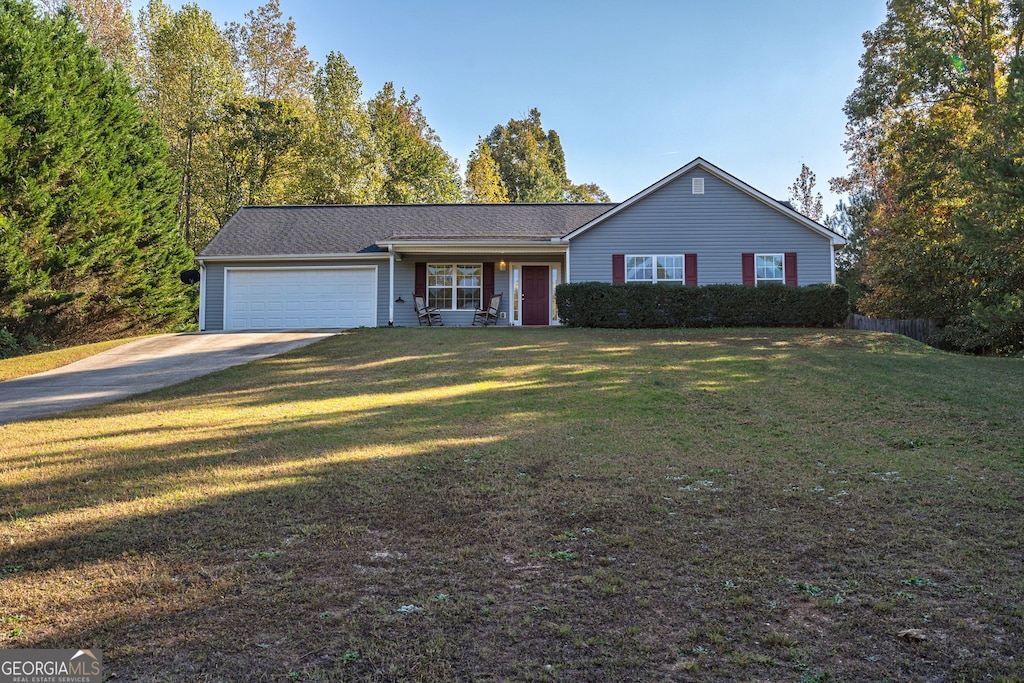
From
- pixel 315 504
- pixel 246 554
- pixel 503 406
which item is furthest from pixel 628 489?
pixel 503 406

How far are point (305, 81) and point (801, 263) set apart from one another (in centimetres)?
2509

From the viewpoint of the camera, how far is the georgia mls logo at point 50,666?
2518 millimetres

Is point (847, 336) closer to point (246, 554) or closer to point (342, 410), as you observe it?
point (342, 410)

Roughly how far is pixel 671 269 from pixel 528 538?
1467 cm

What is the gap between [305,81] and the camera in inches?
1203

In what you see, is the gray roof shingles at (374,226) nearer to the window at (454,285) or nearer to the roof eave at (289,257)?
the roof eave at (289,257)

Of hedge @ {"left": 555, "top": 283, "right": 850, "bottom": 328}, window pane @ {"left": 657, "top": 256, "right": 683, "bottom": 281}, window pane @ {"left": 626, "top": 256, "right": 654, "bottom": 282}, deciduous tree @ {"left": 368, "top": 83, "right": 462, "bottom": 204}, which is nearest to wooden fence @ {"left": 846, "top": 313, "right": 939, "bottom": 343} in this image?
hedge @ {"left": 555, "top": 283, "right": 850, "bottom": 328}

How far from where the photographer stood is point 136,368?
39.6 ft

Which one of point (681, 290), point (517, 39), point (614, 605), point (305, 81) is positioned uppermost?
point (305, 81)

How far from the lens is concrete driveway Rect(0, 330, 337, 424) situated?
9.05 metres

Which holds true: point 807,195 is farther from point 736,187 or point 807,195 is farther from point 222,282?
point 222,282

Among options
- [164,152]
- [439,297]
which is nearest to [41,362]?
[439,297]

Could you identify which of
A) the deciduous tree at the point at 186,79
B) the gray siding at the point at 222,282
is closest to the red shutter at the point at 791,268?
the gray siding at the point at 222,282

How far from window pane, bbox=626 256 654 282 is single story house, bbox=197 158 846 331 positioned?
0.09ft
